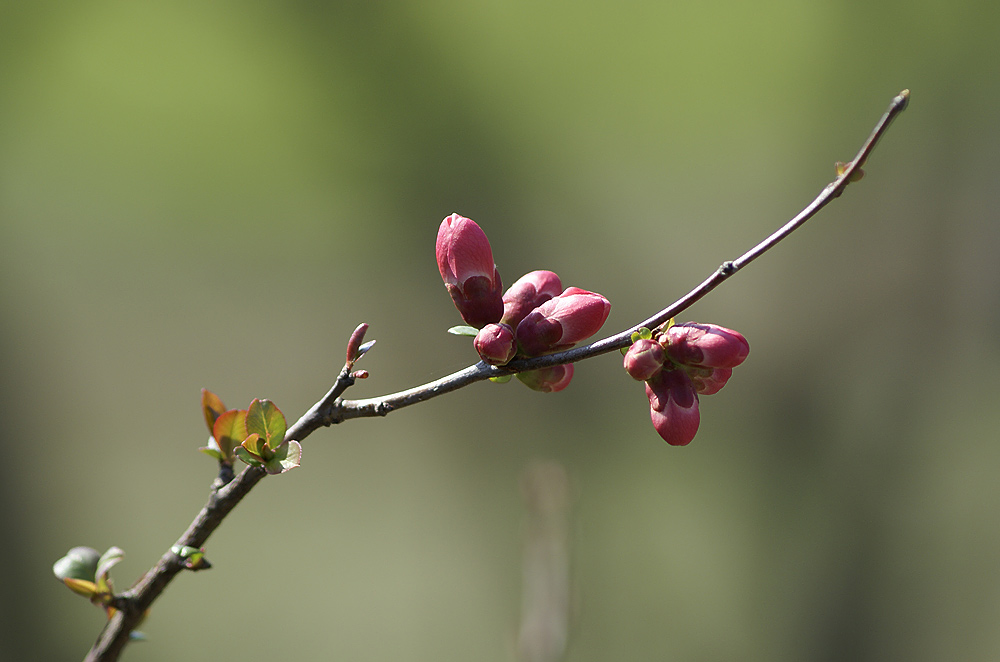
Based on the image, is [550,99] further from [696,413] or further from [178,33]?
[696,413]

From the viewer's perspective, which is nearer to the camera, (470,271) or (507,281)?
(470,271)

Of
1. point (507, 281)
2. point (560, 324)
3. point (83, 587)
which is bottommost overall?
point (83, 587)

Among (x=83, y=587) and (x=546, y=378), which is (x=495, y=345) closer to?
(x=546, y=378)

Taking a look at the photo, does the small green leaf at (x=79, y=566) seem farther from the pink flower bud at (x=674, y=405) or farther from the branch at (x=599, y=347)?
the pink flower bud at (x=674, y=405)

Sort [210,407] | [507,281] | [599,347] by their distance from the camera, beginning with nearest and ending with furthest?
[599,347], [210,407], [507,281]

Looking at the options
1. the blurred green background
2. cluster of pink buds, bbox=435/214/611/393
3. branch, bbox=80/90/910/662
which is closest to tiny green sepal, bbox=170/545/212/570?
branch, bbox=80/90/910/662

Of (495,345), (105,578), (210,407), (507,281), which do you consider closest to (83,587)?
(105,578)

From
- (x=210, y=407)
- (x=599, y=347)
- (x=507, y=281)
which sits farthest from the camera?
(x=507, y=281)

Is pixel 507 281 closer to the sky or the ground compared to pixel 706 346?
closer to the sky
